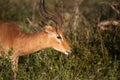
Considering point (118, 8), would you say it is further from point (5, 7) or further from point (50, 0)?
point (50, 0)

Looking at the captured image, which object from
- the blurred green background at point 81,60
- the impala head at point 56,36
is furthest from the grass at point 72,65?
the impala head at point 56,36

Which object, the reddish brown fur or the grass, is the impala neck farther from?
the grass

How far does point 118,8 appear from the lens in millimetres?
10586

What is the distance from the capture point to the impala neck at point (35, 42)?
30.5 ft

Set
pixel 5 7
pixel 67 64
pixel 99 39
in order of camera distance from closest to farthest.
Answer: pixel 67 64, pixel 99 39, pixel 5 7

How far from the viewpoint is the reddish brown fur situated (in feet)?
30.4

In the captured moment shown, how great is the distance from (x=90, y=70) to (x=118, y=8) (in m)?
1.88

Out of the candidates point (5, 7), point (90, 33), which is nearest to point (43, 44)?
point (90, 33)

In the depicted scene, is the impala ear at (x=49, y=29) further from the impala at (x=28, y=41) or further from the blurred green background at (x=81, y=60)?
the blurred green background at (x=81, y=60)

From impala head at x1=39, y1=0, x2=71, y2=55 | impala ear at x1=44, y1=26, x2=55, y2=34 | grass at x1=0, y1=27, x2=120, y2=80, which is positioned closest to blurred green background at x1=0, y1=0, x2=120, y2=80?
grass at x1=0, y1=27, x2=120, y2=80

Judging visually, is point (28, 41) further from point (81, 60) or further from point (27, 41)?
point (81, 60)

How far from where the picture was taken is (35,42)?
9320 millimetres

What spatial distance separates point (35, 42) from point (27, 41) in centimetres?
17

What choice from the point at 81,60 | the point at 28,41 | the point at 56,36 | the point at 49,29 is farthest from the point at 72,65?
the point at 28,41
